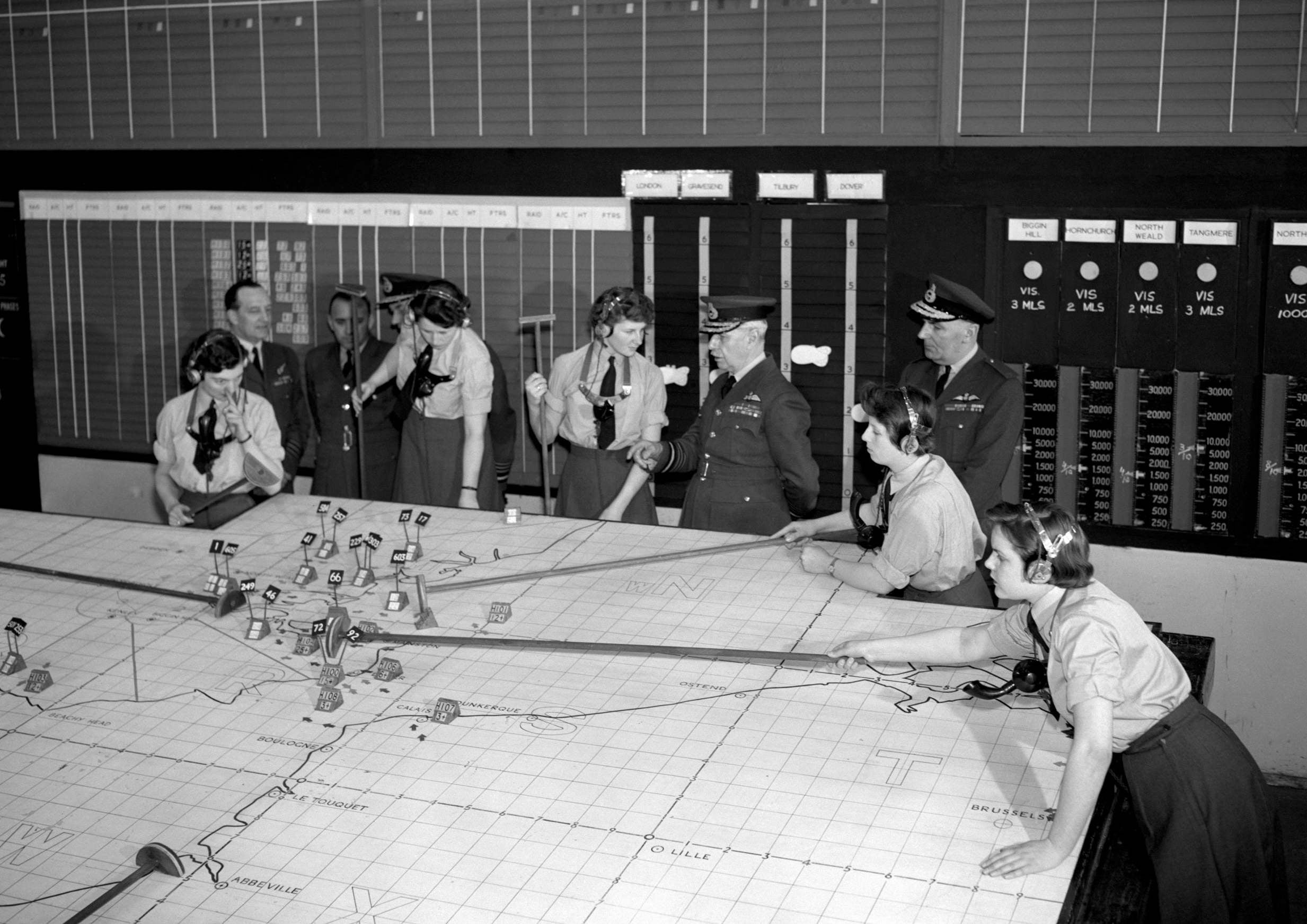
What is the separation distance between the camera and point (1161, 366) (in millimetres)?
4949

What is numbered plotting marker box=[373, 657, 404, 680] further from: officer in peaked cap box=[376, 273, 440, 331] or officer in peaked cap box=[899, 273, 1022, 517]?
officer in peaked cap box=[376, 273, 440, 331]

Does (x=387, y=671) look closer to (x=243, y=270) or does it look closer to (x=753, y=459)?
(x=753, y=459)

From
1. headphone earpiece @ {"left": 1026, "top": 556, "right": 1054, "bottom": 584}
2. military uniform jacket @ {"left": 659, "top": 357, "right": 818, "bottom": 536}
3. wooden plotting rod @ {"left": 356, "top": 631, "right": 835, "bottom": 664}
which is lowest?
wooden plotting rod @ {"left": 356, "top": 631, "right": 835, "bottom": 664}

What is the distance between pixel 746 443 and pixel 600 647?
1.47 metres

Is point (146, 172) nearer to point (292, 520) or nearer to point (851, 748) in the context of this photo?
point (292, 520)

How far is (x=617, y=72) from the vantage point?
18.4ft

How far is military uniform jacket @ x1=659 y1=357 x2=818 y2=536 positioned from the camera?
15.7 feet

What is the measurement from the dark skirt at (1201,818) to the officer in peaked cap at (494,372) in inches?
124

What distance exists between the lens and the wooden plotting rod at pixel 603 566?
4.07 m

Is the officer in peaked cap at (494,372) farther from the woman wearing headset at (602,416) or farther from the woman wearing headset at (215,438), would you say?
the woman wearing headset at (215,438)

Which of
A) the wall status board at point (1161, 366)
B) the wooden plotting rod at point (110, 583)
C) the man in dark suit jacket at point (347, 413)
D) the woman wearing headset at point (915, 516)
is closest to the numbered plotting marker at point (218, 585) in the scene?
the wooden plotting rod at point (110, 583)

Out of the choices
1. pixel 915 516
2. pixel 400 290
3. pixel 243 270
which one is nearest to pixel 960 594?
pixel 915 516

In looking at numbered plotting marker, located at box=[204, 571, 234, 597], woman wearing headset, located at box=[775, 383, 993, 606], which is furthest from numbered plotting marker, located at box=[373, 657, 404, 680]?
woman wearing headset, located at box=[775, 383, 993, 606]

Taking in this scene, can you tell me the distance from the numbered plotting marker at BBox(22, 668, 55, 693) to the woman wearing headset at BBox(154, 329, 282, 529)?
1.35 metres
